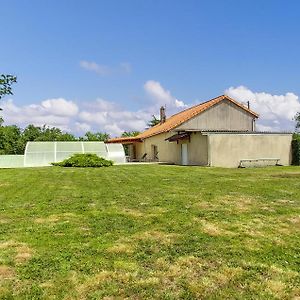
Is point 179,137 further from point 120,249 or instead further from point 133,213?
point 120,249

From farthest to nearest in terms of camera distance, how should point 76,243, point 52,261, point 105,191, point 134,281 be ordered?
point 105,191, point 76,243, point 52,261, point 134,281

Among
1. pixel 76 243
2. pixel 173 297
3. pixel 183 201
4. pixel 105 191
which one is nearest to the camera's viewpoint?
pixel 173 297

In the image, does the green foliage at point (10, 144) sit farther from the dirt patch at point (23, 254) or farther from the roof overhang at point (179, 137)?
the dirt patch at point (23, 254)

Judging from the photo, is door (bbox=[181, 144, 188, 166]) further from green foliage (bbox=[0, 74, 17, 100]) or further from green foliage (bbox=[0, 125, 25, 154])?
green foliage (bbox=[0, 125, 25, 154])

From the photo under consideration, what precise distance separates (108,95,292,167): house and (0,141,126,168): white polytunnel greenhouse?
4863 millimetres

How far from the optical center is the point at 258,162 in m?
27.9

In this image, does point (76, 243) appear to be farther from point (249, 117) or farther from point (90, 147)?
point (249, 117)

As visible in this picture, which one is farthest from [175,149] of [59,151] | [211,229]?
[211,229]

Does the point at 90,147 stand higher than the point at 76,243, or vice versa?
the point at 90,147

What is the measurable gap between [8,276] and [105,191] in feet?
24.6

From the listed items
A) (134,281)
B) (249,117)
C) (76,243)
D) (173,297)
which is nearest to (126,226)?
(76,243)

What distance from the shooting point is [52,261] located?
4.82m

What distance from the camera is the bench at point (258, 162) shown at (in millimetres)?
27469

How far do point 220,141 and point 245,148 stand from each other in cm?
228
